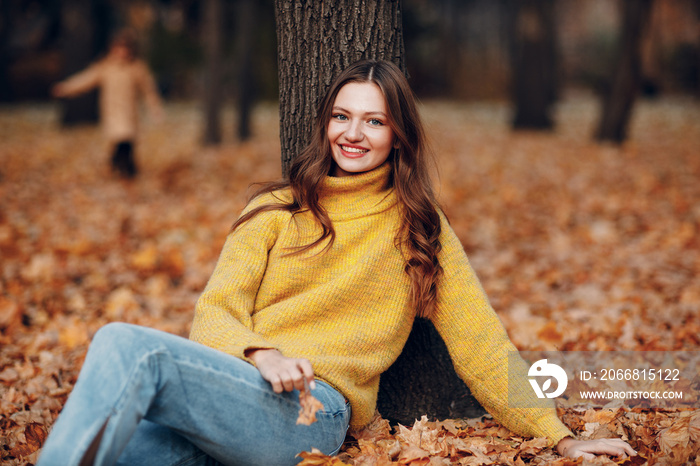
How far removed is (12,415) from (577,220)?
5692 millimetres

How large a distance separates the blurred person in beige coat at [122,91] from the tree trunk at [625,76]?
7462mm

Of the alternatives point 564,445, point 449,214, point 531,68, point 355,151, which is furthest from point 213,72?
point 564,445

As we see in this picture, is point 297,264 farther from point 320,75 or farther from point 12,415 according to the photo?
point 12,415

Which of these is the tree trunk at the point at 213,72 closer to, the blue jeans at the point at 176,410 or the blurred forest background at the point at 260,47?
the blurred forest background at the point at 260,47

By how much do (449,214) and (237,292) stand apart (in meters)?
5.06

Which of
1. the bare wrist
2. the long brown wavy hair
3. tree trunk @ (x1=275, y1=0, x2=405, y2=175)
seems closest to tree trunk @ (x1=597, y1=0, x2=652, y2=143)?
tree trunk @ (x1=275, y1=0, x2=405, y2=175)

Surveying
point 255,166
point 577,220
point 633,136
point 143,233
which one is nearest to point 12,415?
point 143,233

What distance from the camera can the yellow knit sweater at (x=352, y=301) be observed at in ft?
7.28

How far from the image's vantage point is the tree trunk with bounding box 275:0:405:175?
2.66 m

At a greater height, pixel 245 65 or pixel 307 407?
pixel 245 65

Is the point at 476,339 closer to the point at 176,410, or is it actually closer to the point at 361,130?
the point at 361,130

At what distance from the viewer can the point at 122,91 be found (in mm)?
8797

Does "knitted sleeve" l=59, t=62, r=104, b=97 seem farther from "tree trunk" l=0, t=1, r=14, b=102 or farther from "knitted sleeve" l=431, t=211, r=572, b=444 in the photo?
"tree trunk" l=0, t=1, r=14, b=102

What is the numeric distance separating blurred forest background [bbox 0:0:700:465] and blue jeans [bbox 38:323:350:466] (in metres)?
0.39
